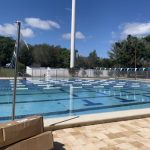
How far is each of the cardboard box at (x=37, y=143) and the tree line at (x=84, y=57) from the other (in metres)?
26.5

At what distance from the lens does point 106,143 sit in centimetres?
348

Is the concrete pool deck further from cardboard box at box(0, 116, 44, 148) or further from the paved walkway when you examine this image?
cardboard box at box(0, 116, 44, 148)

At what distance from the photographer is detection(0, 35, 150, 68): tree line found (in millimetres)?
36719

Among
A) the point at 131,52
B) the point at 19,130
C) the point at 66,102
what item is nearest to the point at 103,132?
the point at 19,130

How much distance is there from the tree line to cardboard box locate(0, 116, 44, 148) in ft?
86.7

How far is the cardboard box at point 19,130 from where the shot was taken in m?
2.47

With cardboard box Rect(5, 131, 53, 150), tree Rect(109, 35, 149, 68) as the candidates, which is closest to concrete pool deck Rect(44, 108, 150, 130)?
cardboard box Rect(5, 131, 53, 150)

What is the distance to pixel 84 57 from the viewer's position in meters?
57.1

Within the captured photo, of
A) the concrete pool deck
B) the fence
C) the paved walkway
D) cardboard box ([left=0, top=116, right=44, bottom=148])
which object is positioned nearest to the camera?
cardboard box ([left=0, top=116, right=44, bottom=148])

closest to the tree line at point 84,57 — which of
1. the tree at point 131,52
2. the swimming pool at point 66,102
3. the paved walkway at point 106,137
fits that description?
the tree at point 131,52

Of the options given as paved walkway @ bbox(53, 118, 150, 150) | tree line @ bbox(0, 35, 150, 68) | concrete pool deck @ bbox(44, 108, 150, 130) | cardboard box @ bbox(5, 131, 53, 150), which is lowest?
paved walkway @ bbox(53, 118, 150, 150)

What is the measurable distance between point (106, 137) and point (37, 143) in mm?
1443

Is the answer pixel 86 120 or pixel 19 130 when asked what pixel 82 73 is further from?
pixel 19 130

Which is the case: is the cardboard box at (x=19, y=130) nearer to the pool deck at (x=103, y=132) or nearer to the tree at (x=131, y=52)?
the pool deck at (x=103, y=132)
